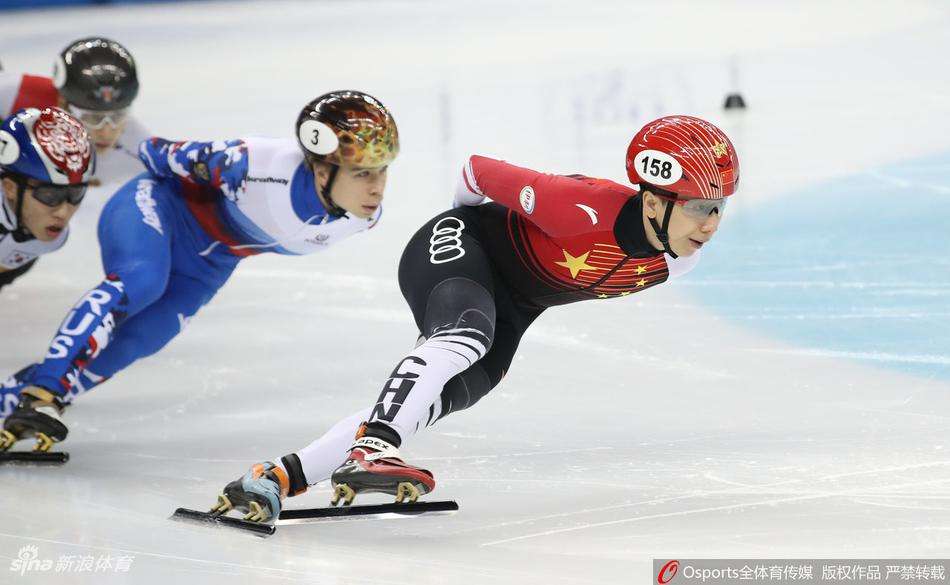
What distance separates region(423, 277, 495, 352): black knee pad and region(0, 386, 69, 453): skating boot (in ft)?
4.54

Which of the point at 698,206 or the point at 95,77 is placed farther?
the point at 95,77

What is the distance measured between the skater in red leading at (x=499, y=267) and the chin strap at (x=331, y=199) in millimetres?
398

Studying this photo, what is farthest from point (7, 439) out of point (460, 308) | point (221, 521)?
point (460, 308)

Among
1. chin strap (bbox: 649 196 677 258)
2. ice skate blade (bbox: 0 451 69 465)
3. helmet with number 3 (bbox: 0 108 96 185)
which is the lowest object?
ice skate blade (bbox: 0 451 69 465)

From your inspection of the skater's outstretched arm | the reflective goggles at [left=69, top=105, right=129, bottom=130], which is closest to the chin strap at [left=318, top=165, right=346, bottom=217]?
the skater's outstretched arm

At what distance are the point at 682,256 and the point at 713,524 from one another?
31.1 inches

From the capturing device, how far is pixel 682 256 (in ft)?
13.0

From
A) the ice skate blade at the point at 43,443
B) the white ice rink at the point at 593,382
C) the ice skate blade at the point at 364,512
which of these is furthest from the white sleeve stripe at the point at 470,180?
the ice skate blade at the point at 43,443

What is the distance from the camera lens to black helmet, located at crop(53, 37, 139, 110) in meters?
5.88

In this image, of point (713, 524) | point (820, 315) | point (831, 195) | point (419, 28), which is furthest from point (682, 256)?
point (419, 28)

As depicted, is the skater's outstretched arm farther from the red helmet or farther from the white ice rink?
the red helmet

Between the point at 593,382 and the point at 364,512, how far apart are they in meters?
1.51

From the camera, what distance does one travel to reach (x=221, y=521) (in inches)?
152

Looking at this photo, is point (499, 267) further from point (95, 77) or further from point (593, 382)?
point (95, 77)
